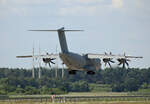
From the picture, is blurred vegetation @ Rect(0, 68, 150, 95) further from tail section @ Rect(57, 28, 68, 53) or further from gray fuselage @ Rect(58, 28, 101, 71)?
tail section @ Rect(57, 28, 68, 53)

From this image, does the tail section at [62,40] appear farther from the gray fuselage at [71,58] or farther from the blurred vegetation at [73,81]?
the blurred vegetation at [73,81]

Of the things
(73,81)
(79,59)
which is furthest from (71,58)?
(73,81)

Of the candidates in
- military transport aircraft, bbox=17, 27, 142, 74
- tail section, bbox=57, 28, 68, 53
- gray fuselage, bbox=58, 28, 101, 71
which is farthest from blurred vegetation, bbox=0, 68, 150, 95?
tail section, bbox=57, 28, 68, 53

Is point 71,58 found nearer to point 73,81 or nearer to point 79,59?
point 79,59

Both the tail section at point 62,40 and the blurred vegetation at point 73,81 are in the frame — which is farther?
the blurred vegetation at point 73,81

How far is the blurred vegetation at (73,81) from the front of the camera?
5236 inches

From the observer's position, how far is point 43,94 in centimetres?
12938

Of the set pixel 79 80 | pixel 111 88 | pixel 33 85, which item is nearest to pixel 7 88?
pixel 33 85

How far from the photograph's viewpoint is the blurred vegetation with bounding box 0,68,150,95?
436ft

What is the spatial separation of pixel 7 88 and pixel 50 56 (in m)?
37.0

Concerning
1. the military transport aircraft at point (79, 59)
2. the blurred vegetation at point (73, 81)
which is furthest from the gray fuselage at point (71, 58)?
the blurred vegetation at point (73, 81)

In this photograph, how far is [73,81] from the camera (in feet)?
543

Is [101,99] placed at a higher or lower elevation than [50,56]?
lower

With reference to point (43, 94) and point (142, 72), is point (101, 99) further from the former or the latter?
point (142, 72)
